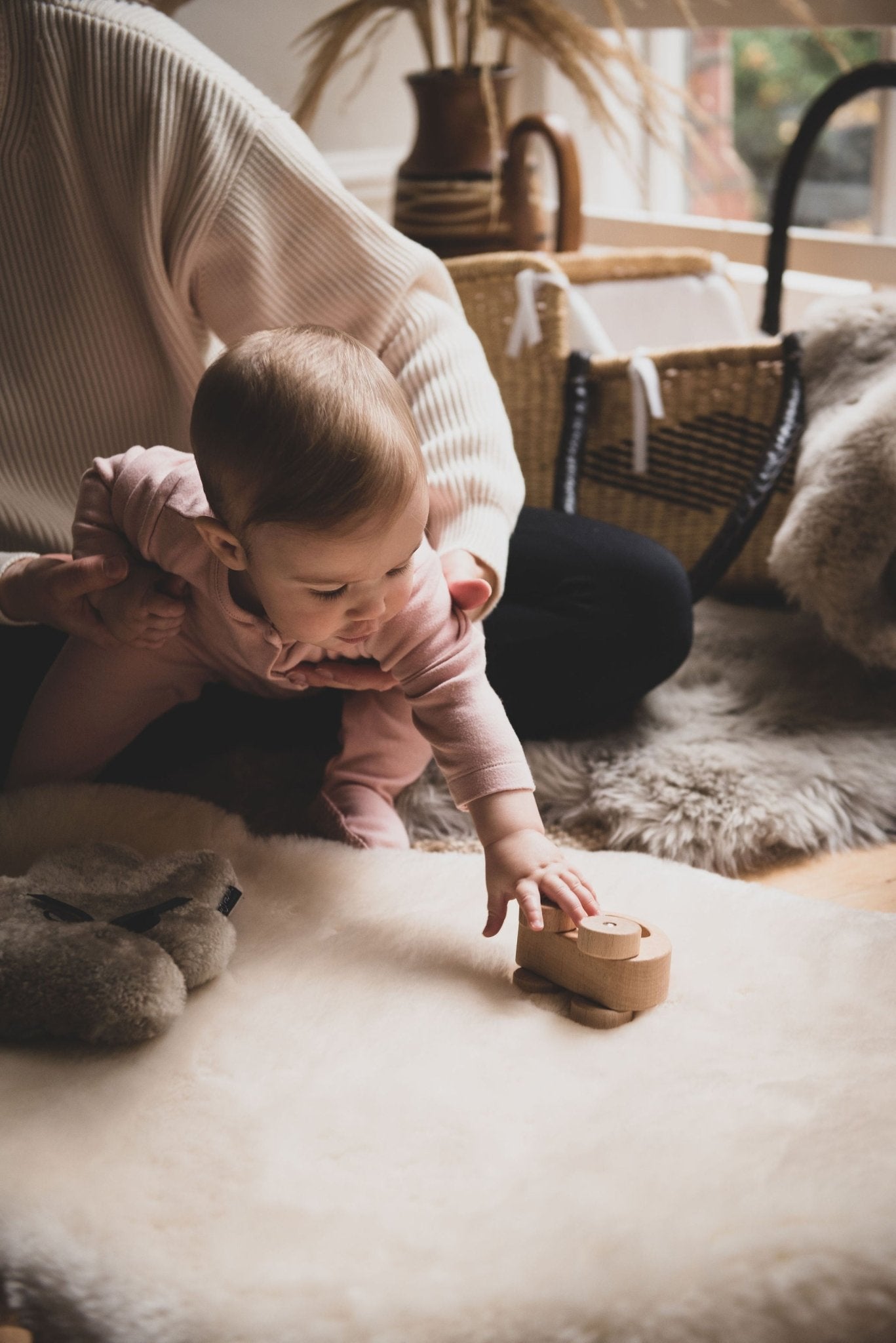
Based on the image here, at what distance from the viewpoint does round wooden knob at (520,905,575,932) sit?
0.81 m

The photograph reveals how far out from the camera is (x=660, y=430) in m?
1.54

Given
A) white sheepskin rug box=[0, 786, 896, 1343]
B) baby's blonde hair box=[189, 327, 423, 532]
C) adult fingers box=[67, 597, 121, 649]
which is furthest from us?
adult fingers box=[67, 597, 121, 649]

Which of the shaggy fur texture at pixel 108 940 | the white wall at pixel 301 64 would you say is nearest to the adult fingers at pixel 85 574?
the shaggy fur texture at pixel 108 940

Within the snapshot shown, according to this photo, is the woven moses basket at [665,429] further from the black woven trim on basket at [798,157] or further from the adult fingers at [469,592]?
the adult fingers at [469,592]

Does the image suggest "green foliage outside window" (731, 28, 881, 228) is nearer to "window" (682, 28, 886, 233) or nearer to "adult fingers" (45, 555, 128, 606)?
"window" (682, 28, 886, 233)

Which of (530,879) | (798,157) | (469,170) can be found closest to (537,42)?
(469,170)

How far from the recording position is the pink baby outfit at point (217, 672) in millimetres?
895

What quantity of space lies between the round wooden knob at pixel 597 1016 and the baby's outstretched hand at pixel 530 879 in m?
0.06

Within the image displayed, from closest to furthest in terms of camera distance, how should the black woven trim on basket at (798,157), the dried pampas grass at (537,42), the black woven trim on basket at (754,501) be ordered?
the black woven trim on basket at (754,501) → the black woven trim on basket at (798,157) → the dried pampas grass at (537,42)

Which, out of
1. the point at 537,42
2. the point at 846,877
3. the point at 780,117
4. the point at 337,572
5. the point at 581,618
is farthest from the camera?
the point at 780,117

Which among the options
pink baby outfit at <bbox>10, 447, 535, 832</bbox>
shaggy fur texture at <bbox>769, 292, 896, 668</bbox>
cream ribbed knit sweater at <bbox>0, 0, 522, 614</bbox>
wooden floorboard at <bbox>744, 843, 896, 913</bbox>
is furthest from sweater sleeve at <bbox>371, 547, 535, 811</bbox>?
shaggy fur texture at <bbox>769, 292, 896, 668</bbox>

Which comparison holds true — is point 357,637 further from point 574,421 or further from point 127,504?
point 574,421

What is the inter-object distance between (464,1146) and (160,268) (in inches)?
31.1

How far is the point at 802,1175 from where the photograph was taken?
25.0 inches
